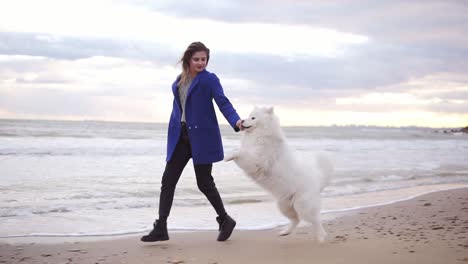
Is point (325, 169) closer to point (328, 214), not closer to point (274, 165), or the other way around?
point (274, 165)

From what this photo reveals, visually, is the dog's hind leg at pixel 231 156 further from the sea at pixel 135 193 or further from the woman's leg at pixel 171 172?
the sea at pixel 135 193

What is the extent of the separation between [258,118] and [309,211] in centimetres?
98

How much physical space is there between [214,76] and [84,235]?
2.11 meters

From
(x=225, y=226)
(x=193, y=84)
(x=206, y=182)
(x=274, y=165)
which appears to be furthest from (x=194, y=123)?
(x=225, y=226)

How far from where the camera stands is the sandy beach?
3.83m

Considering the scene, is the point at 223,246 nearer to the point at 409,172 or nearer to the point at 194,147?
the point at 194,147

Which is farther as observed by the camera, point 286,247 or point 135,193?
point 135,193

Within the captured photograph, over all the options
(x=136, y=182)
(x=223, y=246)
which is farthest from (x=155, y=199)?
(x=223, y=246)

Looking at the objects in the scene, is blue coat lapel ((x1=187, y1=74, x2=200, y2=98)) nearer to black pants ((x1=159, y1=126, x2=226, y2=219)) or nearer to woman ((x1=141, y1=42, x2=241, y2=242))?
woman ((x1=141, y1=42, x2=241, y2=242))

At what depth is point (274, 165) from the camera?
439cm

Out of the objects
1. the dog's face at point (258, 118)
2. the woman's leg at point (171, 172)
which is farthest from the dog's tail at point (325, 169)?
the woman's leg at point (171, 172)

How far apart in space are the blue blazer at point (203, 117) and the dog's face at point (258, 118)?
0.53 feet

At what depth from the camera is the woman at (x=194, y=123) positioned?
13.9 ft

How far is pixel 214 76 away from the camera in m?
4.34
